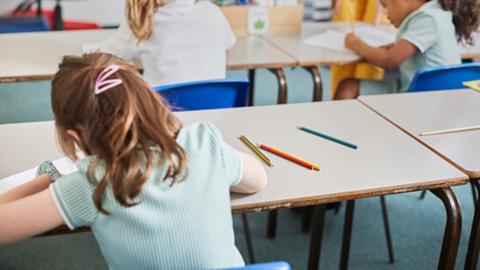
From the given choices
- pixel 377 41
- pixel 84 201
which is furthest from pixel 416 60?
pixel 84 201

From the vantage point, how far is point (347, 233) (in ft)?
5.95

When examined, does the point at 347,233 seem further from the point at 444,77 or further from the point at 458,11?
the point at 458,11

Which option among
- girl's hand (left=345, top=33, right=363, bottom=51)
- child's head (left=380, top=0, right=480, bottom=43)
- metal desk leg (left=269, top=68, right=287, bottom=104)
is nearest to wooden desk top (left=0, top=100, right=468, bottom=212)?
metal desk leg (left=269, top=68, right=287, bottom=104)

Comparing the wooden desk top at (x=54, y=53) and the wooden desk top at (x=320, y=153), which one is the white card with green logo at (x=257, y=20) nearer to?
the wooden desk top at (x=54, y=53)

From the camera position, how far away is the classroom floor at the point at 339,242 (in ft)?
6.70

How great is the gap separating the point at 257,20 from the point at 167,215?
1902 millimetres

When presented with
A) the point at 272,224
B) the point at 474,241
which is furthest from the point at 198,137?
the point at 272,224

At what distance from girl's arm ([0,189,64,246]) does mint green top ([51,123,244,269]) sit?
2cm

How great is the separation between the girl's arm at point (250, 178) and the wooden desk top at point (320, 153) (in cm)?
2

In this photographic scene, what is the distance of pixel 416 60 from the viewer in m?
2.27

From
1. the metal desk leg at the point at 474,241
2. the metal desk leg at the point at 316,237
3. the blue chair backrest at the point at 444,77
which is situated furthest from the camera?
the blue chair backrest at the point at 444,77

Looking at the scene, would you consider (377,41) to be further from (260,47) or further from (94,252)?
(94,252)

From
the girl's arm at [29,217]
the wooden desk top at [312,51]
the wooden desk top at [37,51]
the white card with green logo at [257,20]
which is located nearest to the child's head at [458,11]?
the wooden desk top at [312,51]

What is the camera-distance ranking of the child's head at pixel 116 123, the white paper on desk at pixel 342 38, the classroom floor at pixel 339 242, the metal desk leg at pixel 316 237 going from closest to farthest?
the child's head at pixel 116 123, the metal desk leg at pixel 316 237, the classroom floor at pixel 339 242, the white paper on desk at pixel 342 38
